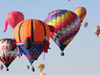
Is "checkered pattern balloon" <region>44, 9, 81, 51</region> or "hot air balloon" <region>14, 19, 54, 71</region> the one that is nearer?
"hot air balloon" <region>14, 19, 54, 71</region>

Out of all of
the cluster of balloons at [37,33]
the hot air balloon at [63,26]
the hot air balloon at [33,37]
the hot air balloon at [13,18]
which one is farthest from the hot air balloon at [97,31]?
the hot air balloon at [33,37]

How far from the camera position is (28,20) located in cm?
4003

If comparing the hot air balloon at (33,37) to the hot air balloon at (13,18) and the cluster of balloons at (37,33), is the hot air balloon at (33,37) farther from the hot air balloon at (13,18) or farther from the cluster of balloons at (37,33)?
the hot air balloon at (13,18)

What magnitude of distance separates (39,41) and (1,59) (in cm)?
1029

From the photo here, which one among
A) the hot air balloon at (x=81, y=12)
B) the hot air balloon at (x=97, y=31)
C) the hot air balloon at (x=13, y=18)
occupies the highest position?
the hot air balloon at (x=13, y=18)

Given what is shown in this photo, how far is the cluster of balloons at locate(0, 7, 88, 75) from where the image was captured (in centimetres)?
3900

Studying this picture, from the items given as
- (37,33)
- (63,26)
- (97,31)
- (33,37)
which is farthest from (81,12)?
(97,31)

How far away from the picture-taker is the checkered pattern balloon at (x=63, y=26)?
4359cm

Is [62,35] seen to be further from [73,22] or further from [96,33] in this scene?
[96,33]

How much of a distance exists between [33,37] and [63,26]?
5.89m

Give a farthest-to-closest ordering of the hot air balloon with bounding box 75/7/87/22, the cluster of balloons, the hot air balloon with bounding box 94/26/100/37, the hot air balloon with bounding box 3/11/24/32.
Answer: the hot air balloon with bounding box 94/26/100/37, the hot air balloon with bounding box 75/7/87/22, the hot air balloon with bounding box 3/11/24/32, the cluster of balloons

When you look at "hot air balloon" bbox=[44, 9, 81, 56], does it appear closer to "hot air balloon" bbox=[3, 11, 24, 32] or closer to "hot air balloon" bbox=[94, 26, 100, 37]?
"hot air balloon" bbox=[3, 11, 24, 32]

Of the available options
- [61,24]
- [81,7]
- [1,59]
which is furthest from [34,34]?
[81,7]

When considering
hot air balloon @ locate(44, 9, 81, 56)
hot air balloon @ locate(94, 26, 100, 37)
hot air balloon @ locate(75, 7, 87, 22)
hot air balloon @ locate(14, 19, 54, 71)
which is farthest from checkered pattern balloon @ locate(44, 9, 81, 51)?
hot air balloon @ locate(94, 26, 100, 37)
